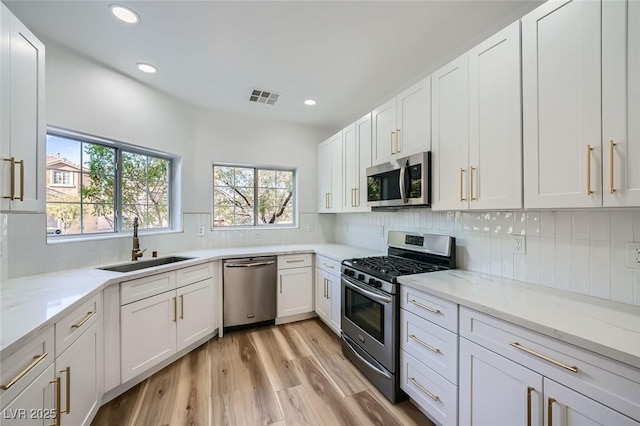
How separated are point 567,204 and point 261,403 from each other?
2.24m

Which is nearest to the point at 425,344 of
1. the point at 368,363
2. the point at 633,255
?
the point at 368,363

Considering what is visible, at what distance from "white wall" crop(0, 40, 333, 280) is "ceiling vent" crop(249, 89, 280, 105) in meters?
0.60

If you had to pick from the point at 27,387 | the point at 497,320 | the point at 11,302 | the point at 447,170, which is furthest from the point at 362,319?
the point at 11,302

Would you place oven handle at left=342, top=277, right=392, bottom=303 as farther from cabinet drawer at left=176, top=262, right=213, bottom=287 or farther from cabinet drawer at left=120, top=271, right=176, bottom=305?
cabinet drawer at left=120, top=271, right=176, bottom=305

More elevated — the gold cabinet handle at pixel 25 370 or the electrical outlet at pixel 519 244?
the electrical outlet at pixel 519 244

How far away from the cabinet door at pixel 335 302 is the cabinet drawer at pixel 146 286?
1.56m

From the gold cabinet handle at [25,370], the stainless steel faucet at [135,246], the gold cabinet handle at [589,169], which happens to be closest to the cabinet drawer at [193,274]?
the stainless steel faucet at [135,246]

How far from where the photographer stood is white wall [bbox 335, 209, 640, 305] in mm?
1337

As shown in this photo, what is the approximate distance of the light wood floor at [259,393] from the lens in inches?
69.6

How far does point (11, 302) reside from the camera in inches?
53.6

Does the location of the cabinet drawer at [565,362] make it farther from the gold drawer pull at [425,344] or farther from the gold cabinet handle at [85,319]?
the gold cabinet handle at [85,319]

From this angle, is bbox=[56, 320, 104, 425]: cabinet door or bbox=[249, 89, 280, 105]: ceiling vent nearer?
bbox=[56, 320, 104, 425]: cabinet door

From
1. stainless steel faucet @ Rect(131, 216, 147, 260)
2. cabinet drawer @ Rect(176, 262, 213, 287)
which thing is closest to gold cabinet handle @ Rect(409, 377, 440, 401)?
cabinet drawer @ Rect(176, 262, 213, 287)

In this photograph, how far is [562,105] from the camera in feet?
4.15
